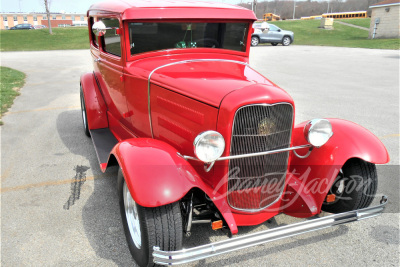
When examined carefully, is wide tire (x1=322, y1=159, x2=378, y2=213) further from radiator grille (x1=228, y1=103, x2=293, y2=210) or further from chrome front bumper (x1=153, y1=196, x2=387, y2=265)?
radiator grille (x1=228, y1=103, x2=293, y2=210)

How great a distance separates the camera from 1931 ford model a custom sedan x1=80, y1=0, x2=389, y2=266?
2131 millimetres

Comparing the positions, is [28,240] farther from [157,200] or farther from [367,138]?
[367,138]

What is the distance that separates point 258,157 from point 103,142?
224cm

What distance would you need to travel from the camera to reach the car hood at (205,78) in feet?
7.80

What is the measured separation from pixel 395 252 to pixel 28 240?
3.10m

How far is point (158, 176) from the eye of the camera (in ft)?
6.95

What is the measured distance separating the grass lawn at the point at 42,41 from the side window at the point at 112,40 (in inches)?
814

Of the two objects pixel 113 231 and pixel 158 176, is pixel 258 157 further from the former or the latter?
pixel 113 231

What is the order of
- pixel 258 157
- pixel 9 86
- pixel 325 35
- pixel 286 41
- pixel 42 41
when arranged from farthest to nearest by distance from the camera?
pixel 325 35 < pixel 42 41 < pixel 286 41 < pixel 9 86 < pixel 258 157

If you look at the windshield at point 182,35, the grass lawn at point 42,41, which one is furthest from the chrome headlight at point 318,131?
the grass lawn at point 42,41

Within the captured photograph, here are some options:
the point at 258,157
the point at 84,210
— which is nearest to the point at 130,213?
the point at 84,210

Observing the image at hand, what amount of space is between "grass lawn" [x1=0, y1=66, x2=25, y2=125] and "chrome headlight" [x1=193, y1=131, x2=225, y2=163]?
5.24 metres

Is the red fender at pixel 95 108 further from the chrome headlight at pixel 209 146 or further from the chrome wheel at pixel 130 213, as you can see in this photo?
the chrome headlight at pixel 209 146

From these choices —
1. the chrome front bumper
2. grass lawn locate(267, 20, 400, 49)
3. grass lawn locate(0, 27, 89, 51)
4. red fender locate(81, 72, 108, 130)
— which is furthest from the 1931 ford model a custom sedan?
grass lawn locate(267, 20, 400, 49)
